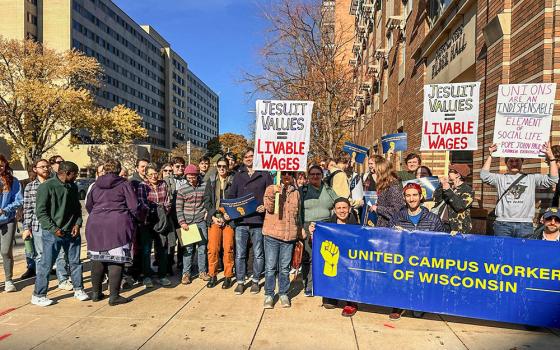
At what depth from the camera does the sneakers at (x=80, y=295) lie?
18.2 feet

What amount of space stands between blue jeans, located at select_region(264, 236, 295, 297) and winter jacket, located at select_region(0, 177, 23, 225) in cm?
369

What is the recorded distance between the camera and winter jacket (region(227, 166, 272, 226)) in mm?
5969

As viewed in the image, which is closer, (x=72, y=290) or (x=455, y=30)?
(x=72, y=290)

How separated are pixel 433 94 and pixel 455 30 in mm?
4435

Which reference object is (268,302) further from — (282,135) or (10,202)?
(10,202)

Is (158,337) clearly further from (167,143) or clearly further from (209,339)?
(167,143)

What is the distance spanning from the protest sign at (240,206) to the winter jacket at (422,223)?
199cm

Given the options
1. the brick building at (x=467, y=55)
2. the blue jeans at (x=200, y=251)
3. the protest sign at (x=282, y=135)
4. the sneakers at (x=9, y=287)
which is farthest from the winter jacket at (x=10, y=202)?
the brick building at (x=467, y=55)

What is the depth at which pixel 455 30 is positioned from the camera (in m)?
9.82

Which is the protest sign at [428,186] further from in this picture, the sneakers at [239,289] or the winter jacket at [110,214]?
the winter jacket at [110,214]

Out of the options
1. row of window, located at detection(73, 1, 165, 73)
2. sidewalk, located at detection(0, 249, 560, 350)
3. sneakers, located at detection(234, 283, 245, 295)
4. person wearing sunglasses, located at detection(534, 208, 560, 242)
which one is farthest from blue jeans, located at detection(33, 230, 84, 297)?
row of window, located at detection(73, 1, 165, 73)

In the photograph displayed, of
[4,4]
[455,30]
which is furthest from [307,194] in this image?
[4,4]

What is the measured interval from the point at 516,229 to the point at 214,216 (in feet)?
13.5

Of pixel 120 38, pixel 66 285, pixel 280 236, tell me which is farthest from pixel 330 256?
pixel 120 38
